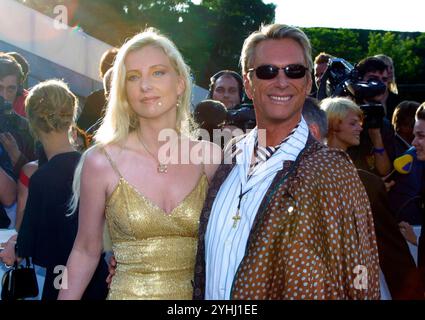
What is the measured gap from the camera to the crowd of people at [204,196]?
2131 mm

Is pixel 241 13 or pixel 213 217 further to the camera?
pixel 241 13

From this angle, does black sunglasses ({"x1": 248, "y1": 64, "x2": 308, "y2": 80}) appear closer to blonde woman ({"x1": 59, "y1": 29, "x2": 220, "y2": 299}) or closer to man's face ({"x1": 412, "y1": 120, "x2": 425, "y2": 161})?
blonde woman ({"x1": 59, "y1": 29, "x2": 220, "y2": 299})

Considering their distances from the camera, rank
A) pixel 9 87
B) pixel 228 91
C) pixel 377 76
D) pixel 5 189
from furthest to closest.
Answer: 1. pixel 228 91
2. pixel 377 76
3. pixel 9 87
4. pixel 5 189

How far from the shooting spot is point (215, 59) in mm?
32625

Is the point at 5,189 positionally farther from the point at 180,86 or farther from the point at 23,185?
the point at 180,86

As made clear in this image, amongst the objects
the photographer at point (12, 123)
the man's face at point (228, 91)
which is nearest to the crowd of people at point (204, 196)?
the photographer at point (12, 123)

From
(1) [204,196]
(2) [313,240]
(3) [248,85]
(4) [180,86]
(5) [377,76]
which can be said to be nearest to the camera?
(2) [313,240]

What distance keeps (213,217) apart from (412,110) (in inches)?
150

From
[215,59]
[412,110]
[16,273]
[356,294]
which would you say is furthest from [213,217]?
[215,59]

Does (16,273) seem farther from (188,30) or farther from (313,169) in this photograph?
(188,30)

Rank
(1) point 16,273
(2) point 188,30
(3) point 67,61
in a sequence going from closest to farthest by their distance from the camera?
(1) point 16,273 < (3) point 67,61 < (2) point 188,30

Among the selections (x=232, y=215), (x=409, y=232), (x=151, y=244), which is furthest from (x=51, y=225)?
(x=409, y=232)

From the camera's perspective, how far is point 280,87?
2.50m

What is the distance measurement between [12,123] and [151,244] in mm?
2317
